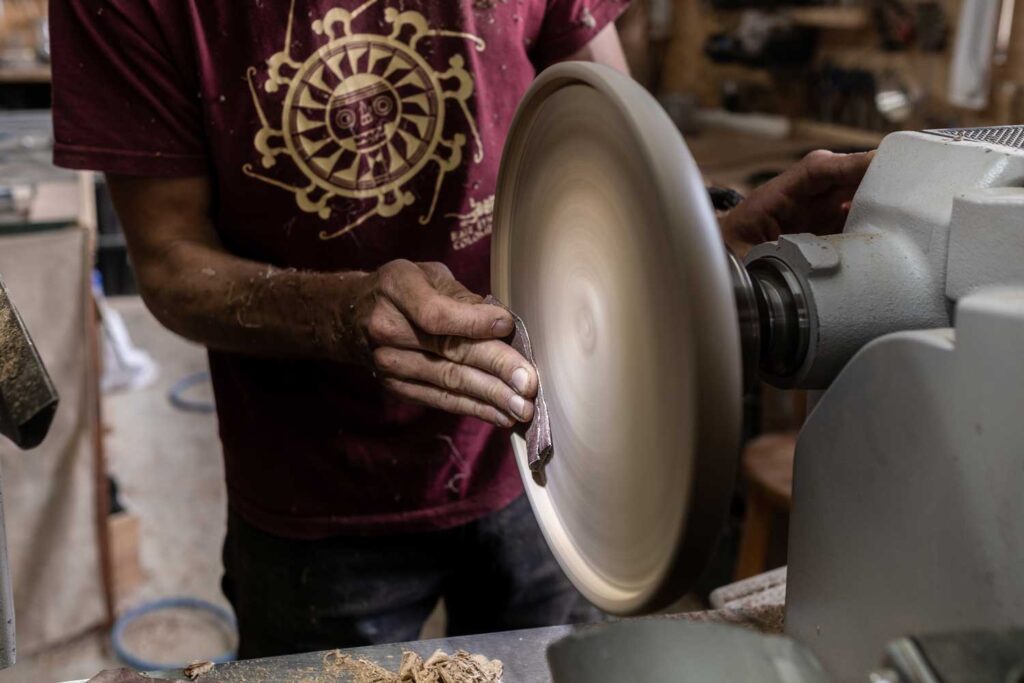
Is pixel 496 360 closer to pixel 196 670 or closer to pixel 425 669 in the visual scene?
pixel 425 669

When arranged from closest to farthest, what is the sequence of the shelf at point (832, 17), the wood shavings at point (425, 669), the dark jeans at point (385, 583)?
the wood shavings at point (425, 669), the dark jeans at point (385, 583), the shelf at point (832, 17)

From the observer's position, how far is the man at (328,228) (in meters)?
1.07

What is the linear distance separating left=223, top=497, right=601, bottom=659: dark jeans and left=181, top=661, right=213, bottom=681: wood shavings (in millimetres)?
300

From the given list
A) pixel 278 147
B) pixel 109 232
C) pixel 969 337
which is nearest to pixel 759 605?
pixel 969 337

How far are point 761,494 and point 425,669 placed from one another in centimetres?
130

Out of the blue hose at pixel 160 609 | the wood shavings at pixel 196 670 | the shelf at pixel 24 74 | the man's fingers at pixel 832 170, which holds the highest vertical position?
the man's fingers at pixel 832 170

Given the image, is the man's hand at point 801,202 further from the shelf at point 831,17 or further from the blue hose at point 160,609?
the shelf at point 831,17

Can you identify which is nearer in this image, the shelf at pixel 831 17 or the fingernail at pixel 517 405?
the fingernail at pixel 517 405

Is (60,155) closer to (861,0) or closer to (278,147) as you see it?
(278,147)

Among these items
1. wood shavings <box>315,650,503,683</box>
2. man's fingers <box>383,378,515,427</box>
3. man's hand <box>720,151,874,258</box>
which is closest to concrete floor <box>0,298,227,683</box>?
wood shavings <box>315,650,503,683</box>

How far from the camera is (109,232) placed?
4.55 metres

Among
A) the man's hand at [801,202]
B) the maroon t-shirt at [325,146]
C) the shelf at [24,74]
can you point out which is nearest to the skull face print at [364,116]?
the maroon t-shirt at [325,146]

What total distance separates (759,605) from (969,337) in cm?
53

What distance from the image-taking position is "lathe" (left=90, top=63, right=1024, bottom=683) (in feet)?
2.08
